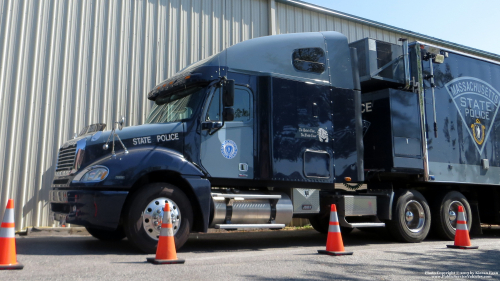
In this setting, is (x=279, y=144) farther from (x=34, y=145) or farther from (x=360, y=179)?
(x=34, y=145)

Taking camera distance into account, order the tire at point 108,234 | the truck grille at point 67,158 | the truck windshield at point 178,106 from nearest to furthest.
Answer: the truck grille at point 67,158 < the truck windshield at point 178,106 < the tire at point 108,234

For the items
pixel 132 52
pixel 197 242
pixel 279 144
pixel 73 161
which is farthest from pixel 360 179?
pixel 132 52

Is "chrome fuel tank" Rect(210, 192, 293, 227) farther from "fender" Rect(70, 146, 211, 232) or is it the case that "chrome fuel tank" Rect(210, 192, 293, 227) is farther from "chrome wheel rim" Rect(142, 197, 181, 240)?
"chrome wheel rim" Rect(142, 197, 181, 240)

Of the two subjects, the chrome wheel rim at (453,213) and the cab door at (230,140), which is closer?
the cab door at (230,140)

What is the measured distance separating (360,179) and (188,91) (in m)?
3.61

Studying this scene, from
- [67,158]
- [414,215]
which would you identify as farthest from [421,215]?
[67,158]

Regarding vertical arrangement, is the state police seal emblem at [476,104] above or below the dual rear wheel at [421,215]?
above

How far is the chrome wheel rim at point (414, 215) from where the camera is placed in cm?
893

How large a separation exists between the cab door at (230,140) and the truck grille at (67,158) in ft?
6.55

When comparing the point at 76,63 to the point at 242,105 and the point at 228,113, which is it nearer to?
the point at 242,105

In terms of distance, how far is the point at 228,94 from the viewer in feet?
22.6

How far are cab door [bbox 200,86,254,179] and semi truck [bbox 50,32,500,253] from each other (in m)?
0.02

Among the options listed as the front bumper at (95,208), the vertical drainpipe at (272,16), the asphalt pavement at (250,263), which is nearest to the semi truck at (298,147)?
the front bumper at (95,208)

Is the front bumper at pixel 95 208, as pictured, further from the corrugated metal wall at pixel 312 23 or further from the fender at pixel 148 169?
the corrugated metal wall at pixel 312 23
